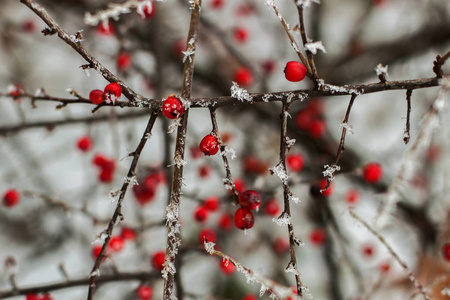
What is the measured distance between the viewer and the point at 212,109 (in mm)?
696

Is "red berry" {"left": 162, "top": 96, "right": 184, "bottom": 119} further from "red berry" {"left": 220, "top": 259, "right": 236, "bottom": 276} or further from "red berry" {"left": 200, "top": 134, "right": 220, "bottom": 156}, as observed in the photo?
"red berry" {"left": 220, "top": 259, "right": 236, "bottom": 276}

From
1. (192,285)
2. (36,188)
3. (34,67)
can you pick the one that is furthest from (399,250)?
(34,67)

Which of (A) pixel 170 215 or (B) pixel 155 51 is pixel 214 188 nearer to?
(B) pixel 155 51

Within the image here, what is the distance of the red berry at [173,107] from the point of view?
665mm

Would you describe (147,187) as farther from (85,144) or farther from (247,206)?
(247,206)

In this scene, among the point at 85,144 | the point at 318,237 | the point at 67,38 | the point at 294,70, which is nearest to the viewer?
the point at 67,38

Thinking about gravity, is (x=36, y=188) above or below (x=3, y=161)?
below

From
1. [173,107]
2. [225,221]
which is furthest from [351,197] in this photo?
[173,107]

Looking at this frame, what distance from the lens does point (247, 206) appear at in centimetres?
77

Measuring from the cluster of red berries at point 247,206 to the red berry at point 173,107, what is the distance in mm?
216

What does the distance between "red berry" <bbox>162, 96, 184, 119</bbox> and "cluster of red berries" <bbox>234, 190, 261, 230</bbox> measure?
0.71 feet

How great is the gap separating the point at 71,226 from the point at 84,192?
0.26 metres

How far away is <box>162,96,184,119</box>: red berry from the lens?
2.18 feet

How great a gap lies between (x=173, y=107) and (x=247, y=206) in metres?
0.25
